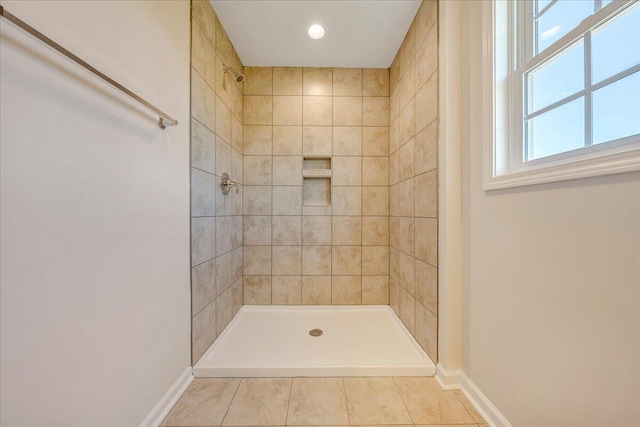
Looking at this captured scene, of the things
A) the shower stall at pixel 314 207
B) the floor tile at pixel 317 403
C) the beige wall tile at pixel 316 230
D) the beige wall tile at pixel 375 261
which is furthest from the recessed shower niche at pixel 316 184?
the floor tile at pixel 317 403

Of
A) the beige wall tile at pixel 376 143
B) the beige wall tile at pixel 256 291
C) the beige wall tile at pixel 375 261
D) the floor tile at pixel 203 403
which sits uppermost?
the beige wall tile at pixel 376 143

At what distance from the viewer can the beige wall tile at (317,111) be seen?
2146 mm

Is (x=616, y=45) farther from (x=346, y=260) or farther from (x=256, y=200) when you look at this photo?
(x=256, y=200)

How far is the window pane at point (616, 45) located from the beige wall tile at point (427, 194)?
69cm

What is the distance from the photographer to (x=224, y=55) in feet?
5.67

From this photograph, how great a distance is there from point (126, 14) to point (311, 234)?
5.77 feet

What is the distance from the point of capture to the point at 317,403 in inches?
44.9

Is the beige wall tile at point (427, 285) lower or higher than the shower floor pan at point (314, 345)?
higher

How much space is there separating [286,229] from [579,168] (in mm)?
1876

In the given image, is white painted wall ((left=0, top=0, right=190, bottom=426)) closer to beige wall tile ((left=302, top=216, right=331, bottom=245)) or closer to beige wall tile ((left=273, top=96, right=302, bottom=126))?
beige wall tile ((left=273, top=96, right=302, bottom=126))

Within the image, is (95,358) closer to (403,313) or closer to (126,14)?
(126,14)

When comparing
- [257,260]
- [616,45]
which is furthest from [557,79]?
A: [257,260]

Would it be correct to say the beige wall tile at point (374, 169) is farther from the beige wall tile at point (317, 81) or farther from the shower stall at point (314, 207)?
the beige wall tile at point (317, 81)

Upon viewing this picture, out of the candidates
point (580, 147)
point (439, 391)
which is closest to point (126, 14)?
point (580, 147)
